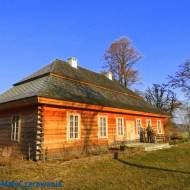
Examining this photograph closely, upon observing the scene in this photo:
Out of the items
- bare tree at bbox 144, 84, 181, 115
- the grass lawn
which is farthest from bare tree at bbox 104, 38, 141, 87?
the grass lawn

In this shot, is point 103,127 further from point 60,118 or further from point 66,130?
point 60,118

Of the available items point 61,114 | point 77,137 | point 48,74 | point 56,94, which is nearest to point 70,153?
point 77,137

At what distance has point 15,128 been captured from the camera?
13.1 m

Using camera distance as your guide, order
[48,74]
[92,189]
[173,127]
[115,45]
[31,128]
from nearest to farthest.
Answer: [92,189], [31,128], [48,74], [115,45], [173,127]

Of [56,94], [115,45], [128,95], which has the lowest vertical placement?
[56,94]

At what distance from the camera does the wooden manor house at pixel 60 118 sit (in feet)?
38.4

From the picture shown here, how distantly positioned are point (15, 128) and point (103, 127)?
6.28 meters

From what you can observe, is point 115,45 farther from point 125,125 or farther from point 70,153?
point 70,153

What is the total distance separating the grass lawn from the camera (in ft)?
23.0

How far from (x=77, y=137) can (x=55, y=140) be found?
1.84 metres

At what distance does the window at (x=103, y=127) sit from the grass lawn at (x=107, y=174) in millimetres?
4761

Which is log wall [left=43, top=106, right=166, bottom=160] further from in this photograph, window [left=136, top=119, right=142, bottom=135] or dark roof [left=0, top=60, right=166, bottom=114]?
window [left=136, top=119, right=142, bottom=135]

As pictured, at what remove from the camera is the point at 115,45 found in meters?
35.9

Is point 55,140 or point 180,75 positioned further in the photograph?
point 180,75
